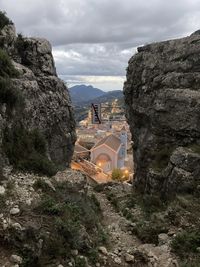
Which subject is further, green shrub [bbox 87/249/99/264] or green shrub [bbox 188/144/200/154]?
green shrub [bbox 188/144/200/154]

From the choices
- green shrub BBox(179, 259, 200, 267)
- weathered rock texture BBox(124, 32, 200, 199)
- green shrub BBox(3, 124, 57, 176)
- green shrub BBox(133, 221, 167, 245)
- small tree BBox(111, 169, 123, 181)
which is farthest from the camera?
small tree BBox(111, 169, 123, 181)

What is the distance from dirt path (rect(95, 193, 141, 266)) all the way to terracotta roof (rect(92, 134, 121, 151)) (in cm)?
4504

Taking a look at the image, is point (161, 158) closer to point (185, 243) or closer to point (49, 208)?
point (185, 243)

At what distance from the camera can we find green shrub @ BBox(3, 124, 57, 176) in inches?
660

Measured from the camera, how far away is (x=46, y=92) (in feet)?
82.5

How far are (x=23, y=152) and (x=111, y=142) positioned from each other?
52.8 metres

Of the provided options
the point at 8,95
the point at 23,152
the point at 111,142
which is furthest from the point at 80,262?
the point at 111,142

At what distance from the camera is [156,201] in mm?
→ 20922

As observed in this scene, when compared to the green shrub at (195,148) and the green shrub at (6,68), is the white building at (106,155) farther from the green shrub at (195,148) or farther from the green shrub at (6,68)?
the green shrub at (6,68)

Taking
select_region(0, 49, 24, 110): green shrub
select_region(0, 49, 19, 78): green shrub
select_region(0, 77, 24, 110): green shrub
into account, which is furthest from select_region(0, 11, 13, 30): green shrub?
select_region(0, 77, 24, 110): green shrub

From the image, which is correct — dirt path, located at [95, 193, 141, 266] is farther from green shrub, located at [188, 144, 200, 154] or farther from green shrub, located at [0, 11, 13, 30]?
green shrub, located at [0, 11, 13, 30]

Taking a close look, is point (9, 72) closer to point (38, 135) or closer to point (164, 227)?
point (38, 135)

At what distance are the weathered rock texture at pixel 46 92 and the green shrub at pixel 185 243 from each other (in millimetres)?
10986

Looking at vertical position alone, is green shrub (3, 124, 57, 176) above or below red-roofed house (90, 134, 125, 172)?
above
